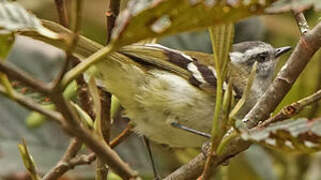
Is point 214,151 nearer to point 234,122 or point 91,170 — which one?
point 234,122

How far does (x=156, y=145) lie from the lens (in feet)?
8.96

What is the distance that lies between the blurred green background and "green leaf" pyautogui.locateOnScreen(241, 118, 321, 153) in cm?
149

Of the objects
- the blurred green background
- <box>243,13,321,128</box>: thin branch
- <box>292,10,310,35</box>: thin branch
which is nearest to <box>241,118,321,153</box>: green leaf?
<box>243,13,321,128</box>: thin branch

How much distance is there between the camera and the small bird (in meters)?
2.19

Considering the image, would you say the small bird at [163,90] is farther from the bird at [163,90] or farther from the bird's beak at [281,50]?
the bird's beak at [281,50]

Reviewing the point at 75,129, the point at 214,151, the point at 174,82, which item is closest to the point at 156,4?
the point at 75,129

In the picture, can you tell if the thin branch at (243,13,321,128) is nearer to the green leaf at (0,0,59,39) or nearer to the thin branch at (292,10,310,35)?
the thin branch at (292,10,310,35)

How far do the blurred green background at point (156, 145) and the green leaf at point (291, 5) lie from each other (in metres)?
1.56

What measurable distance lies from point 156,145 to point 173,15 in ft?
6.59

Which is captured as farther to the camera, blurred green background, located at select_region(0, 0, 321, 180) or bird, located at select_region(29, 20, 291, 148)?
blurred green background, located at select_region(0, 0, 321, 180)

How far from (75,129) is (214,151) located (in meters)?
0.29

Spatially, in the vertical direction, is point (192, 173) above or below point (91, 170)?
above

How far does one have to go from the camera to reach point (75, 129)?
765 millimetres

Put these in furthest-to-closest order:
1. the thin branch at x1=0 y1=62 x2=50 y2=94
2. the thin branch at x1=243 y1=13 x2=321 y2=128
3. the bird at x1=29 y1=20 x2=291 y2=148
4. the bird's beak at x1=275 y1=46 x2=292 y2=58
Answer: the bird's beak at x1=275 y1=46 x2=292 y2=58 → the bird at x1=29 y1=20 x2=291 y2=148 → the thin branch at x1=243 y1=13 x2=321 y2=128 → the thin branch at x1=0 y1=62 x2=50 y2=94
